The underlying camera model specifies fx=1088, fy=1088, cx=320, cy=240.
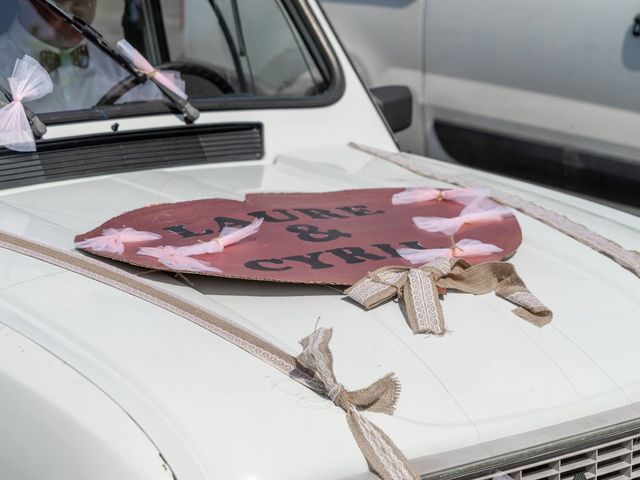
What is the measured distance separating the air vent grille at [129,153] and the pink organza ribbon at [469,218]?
2.29 feet

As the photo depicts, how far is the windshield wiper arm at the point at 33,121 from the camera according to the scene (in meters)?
2.62

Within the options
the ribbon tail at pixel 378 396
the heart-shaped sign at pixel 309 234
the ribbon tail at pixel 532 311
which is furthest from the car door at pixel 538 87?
the ribbon tail at pixel 378 396

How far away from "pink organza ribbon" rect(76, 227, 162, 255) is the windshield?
642mm

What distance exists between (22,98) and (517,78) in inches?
114

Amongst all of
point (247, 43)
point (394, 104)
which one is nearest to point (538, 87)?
point (394, 104)

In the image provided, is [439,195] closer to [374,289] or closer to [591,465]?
[374,289]

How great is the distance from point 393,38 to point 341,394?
13.5ft

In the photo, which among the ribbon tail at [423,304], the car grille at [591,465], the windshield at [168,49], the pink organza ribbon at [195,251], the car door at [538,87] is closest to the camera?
the car grille at [591,465]

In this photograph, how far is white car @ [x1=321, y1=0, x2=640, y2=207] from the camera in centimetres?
460

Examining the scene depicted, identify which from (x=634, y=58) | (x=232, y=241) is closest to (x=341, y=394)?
(x=232, y=241)

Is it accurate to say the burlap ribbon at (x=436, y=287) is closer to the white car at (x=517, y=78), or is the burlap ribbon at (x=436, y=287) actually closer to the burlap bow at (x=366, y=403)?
the burlap bow at (x=366, y=403)

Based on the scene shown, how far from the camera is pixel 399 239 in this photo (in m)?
2.34

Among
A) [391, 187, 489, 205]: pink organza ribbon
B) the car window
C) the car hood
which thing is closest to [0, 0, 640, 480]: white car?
the car hood

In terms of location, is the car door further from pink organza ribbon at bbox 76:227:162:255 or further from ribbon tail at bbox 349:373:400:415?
ribbon tail at bbox 349:373:400:415
